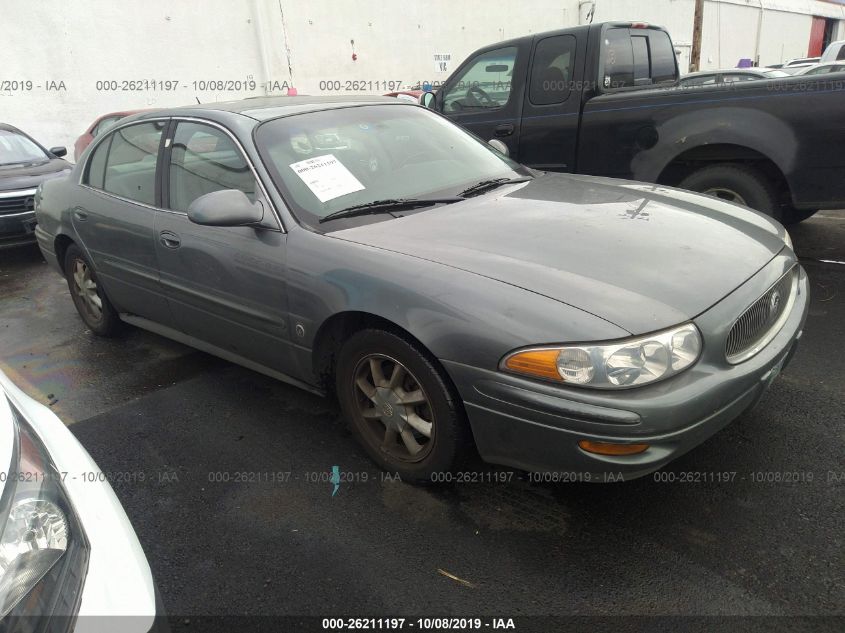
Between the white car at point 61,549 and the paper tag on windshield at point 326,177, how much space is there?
165 centimetres

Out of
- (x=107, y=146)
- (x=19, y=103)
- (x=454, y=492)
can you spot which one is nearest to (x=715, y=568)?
(x=454, y=492)

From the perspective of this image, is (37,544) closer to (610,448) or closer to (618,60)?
(610,448)

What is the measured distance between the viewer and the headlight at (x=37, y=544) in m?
1.22

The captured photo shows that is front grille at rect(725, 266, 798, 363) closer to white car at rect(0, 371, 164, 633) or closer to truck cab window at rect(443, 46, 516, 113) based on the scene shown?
white car at rect(0, 371, 164, 633)

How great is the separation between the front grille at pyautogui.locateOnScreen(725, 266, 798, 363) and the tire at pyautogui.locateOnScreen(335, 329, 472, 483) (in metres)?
1.02

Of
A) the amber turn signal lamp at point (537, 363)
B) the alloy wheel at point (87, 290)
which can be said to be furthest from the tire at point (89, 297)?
the amber turn signal lamp at point (537, 363)

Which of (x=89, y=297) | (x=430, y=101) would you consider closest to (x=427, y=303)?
(x=89, y=297)

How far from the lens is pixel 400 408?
2574 millimetres

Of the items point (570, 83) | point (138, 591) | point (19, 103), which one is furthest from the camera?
point (19, 103)

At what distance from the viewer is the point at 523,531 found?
238 cm

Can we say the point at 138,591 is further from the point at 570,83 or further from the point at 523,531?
the point at 570,83

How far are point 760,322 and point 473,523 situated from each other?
4.46 feet

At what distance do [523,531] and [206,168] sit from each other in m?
2.36

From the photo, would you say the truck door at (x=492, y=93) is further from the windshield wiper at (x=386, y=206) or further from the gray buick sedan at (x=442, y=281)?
the windshield wiper at (x=386, y=206)
